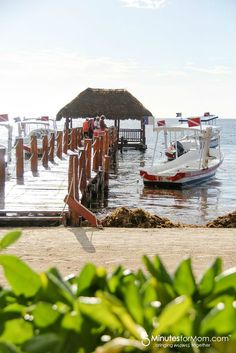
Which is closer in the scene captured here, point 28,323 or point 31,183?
point 28,323

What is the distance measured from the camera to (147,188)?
23.1 meters

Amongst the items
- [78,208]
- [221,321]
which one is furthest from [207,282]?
[78,208]

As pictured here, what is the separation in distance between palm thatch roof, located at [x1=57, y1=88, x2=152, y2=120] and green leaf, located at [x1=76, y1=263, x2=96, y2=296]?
40031 mm

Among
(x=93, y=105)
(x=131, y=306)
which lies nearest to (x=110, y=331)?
(x=131, y=306)

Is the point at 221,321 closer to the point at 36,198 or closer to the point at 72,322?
the point at 72,322

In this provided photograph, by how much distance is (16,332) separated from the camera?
39.4 inches

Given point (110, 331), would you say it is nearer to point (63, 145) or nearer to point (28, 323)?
point (28, 323)

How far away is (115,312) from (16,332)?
0.25m

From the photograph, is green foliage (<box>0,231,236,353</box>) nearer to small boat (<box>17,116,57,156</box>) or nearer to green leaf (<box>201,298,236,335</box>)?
green leaf (<box>201,298,236,335</box>)

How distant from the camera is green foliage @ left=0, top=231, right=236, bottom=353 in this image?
2.84 ft

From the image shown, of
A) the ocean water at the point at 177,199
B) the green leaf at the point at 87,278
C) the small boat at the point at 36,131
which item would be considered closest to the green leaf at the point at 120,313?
the green leaf at the point at 87,278

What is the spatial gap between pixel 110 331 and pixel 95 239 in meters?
5.98

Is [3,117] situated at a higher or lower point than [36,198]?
higher

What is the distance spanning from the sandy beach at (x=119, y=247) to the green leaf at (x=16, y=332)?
3785mm
